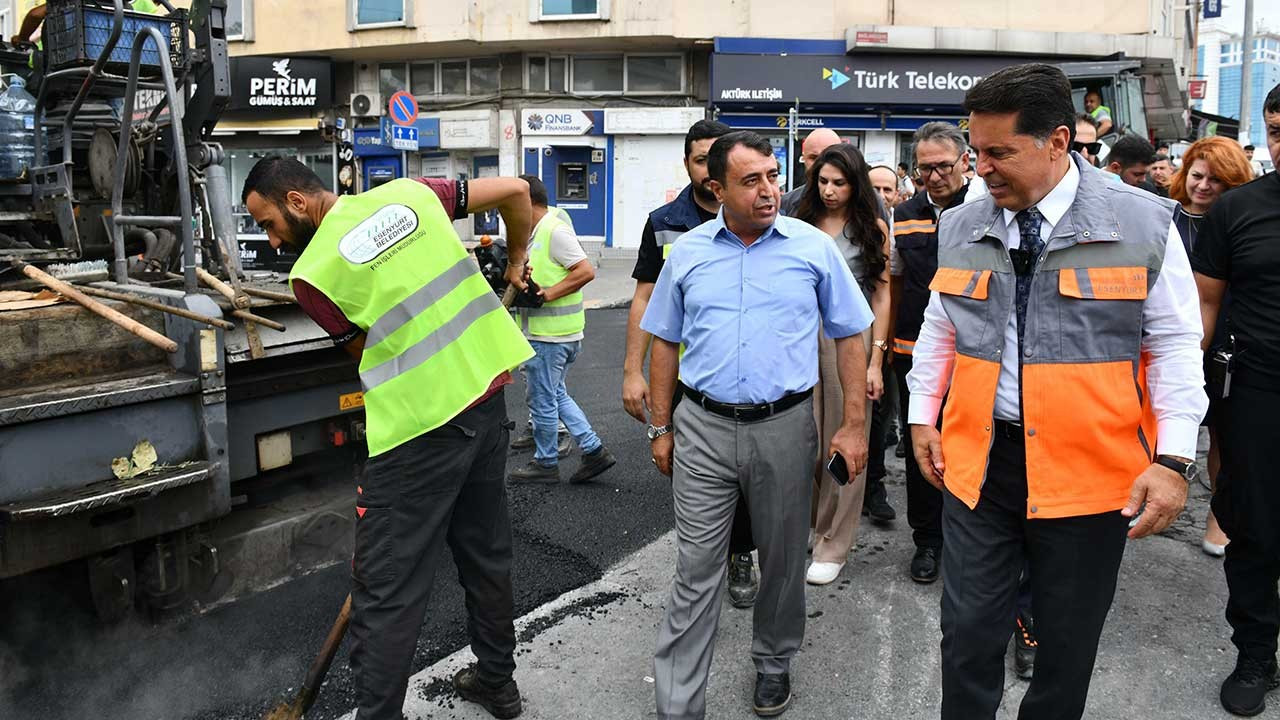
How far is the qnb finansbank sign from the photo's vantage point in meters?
21.4

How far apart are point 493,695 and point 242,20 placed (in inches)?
977

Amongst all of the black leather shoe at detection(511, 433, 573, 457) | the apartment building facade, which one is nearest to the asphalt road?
the black leather shoe at detection(511, 433, 573, 457)

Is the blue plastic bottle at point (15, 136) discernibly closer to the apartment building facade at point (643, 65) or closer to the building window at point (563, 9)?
the apartment building facade at point (643, 65)

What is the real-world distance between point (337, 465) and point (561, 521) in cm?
126

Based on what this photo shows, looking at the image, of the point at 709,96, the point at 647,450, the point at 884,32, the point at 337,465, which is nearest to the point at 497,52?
the point at 709,96

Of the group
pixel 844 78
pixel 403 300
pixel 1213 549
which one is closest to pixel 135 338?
pixel 403 300

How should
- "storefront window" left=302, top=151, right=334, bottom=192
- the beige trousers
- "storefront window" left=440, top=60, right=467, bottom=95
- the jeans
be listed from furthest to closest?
Result: "storefront window" left=302, top=151, right=334, bottom=192 → "storefront window" left=440, top=60, right=467, bottom=95 → the jeans → the beige trousers

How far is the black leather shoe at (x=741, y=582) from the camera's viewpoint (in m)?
4.12

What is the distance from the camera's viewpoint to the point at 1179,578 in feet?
14.5

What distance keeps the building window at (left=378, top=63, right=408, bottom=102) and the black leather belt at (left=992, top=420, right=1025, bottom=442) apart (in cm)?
2364

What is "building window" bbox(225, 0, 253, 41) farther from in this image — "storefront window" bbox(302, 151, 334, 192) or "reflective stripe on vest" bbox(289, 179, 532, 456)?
"reflective stripe on vest" bbox(289, 179, 532, 456)

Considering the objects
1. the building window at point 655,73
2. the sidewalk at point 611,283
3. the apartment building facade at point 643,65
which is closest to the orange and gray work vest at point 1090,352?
the sidewalk at point 611,283

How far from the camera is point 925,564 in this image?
4375 millimetres

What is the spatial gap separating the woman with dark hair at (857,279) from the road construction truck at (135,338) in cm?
213
